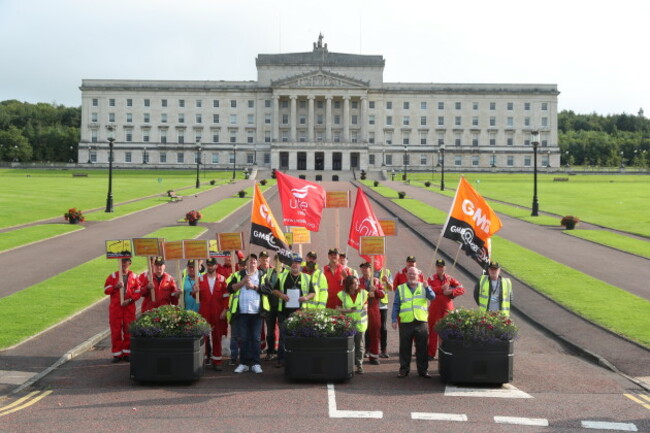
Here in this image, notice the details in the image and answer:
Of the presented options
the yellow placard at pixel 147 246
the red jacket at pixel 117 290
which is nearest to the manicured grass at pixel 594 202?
the yellow placard at pixel 147 246

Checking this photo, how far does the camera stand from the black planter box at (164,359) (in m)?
14.2

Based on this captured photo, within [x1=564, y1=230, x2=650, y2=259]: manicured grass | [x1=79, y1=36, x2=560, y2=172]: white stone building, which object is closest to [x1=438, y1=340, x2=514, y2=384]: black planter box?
[x1=564, y1=230, x2=650, y2=259]: manicured grass

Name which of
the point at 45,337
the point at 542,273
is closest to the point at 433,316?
the point at 45,337

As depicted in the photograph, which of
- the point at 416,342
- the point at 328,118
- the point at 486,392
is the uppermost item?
the point at 328,118

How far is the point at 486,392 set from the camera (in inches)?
550

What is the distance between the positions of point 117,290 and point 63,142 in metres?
156

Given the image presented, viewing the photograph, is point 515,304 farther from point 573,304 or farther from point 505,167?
point 505,167

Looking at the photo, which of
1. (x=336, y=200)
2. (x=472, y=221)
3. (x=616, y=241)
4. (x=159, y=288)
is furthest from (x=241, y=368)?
(x=616, y=241)

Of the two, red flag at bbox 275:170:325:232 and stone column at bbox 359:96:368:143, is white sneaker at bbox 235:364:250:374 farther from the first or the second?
stone column at bbox 359:96:368:143

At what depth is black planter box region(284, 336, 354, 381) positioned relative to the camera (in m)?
14.3

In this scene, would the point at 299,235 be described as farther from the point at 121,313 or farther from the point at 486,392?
the point at 486,392

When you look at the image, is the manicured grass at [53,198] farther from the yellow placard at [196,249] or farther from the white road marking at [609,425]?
the white road marking at [609,425]

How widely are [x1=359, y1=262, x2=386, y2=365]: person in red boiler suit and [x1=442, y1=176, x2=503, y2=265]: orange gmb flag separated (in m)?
2.45

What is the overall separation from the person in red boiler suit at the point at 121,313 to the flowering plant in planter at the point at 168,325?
6.29 ft
